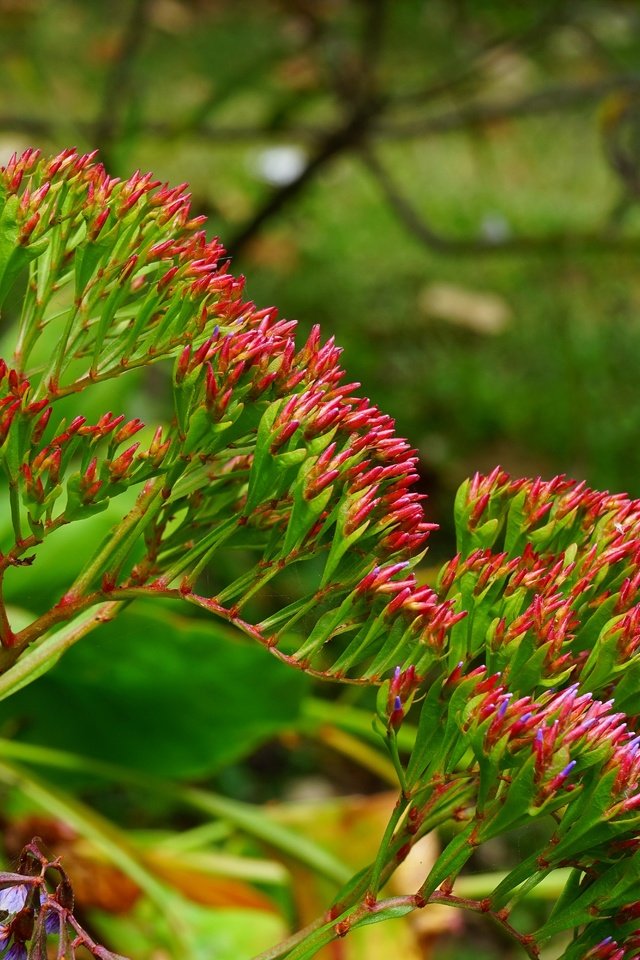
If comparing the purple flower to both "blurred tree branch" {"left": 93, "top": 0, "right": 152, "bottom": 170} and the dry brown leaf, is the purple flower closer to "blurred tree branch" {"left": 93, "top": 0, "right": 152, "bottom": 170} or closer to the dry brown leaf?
"blurred tree branch" {"left": 93, "top": 0, "right": 152, "bottom": 170}

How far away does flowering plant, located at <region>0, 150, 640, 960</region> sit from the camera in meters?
0.65

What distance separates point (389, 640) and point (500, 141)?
491 centimetres

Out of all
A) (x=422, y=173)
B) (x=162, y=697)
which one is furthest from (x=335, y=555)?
(x=422, y=173)

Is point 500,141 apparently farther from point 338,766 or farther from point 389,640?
point 389,640

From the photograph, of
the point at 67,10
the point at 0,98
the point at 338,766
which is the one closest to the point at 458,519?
the point at 338,766

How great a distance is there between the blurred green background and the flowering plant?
660mm

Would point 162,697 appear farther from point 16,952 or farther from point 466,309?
point 466,309

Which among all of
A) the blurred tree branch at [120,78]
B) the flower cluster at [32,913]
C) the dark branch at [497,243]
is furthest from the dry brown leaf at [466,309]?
the flower cluster at [32,913]

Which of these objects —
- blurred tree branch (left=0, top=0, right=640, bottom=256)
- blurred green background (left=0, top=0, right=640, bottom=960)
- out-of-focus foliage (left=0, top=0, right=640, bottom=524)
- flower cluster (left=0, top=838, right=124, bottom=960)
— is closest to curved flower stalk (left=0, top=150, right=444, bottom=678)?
flower cluster (left=0, top=838, right=124, bottom=960)

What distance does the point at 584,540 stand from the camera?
76 centimetres

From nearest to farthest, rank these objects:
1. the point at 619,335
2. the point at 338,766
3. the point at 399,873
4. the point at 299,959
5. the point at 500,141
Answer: the point at 299,959 → the point at 399,873 → the point at 338,766 → the point at 619,335 → the point at 500,141

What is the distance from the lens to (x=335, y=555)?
0.69 m

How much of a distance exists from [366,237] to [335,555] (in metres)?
4.04

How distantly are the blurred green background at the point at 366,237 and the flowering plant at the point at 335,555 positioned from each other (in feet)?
2.16
